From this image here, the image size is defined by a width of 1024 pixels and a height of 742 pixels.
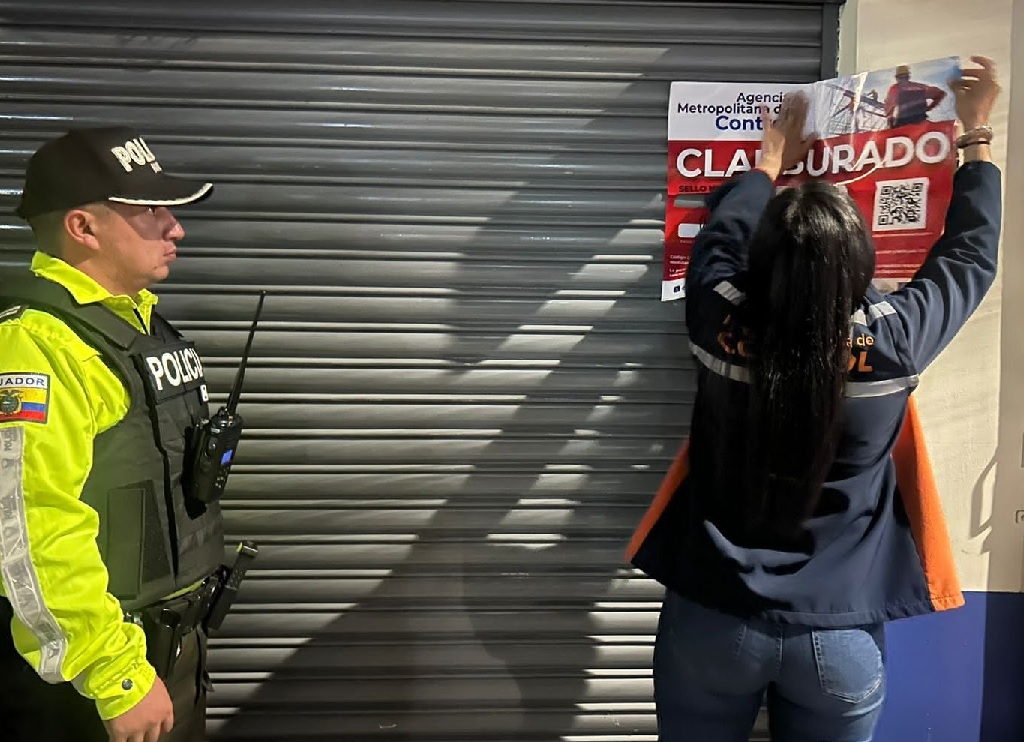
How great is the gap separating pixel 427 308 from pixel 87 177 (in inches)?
43.0

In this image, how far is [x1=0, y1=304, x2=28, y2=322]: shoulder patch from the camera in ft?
5.06

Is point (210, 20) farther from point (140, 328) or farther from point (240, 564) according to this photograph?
point (240, 564)

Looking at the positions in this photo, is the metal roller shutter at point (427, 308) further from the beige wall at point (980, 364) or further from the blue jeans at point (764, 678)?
the blue jeans at point (764, 678)

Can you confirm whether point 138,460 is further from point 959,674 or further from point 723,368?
point 959,674

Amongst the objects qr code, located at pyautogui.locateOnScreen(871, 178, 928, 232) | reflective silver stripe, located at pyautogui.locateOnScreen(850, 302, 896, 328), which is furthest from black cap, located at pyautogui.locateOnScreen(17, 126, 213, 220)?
qr code, located at pyautogui.locateOnScreen(871, 178, 928, 232)

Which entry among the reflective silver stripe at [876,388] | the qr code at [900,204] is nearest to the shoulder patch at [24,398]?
the reflective silver stripe at [876,388]

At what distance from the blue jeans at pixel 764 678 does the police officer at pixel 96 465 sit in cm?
121

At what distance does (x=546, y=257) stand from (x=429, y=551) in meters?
1.10

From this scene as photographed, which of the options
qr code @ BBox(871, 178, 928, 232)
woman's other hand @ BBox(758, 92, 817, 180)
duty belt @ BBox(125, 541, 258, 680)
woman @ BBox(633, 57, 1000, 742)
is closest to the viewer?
woman @ BBox(633, 57, 1000, 742)

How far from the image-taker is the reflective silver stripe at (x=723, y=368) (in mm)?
1625

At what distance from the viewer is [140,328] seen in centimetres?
180

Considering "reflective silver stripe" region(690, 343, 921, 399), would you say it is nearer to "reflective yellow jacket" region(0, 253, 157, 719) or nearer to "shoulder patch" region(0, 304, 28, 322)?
"reflective yellow jacket" region(0, 253, 157, 719)

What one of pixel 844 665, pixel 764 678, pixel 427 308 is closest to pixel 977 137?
pixel 844 665

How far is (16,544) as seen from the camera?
143cm
